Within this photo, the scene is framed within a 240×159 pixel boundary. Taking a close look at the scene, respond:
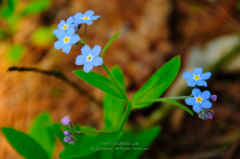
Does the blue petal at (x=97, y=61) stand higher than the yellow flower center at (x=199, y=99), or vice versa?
the blue petal at (x=97, y=61)

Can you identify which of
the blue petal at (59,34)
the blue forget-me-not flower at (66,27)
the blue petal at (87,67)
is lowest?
the blue petal at (87,67)

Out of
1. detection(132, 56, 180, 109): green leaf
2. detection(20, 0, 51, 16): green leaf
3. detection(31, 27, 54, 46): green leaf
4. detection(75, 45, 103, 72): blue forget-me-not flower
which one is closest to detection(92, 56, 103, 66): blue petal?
detection(75, 45, 103, 72): blue forget-me-not flower

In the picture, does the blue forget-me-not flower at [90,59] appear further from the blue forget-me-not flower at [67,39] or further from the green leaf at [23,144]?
the green leaf at [23,144]

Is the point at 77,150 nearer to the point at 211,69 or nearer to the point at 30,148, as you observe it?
the point at 30,148

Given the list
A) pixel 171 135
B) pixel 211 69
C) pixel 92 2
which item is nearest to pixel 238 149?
pixel 171 135

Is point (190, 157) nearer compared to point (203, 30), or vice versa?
point (190, 157)

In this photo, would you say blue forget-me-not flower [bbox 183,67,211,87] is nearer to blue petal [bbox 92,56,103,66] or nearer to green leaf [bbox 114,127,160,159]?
blue petal [bbox 92,56,103,66]

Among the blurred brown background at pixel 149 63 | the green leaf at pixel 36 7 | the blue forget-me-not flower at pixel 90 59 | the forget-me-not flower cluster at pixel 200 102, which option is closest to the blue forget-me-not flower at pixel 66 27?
the blue forget-me-not flower at pixel 90 59
